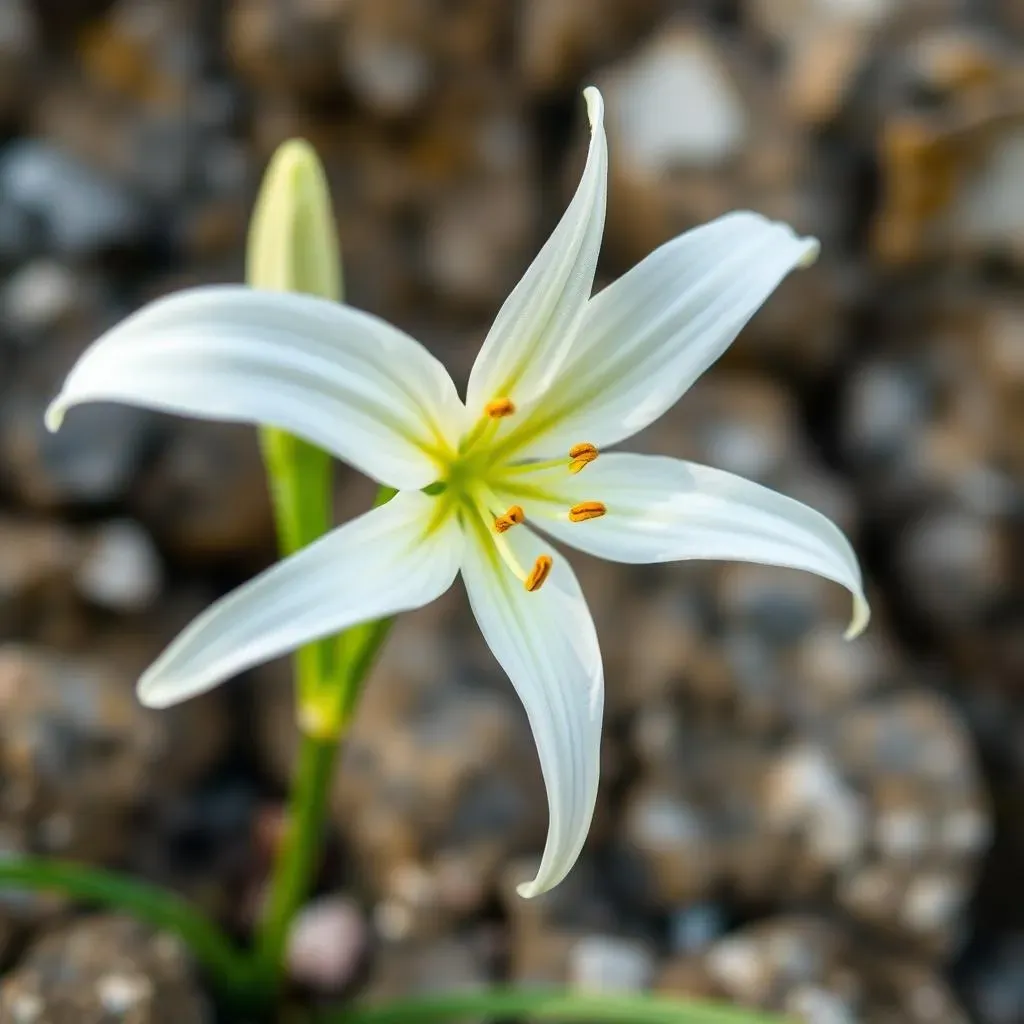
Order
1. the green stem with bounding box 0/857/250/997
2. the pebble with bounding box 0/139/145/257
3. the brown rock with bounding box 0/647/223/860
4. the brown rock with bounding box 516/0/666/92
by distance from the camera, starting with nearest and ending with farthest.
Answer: the green stem with bounding box 0/857/250/997 → the brown rock with bounding box 0/647/223/860 → the pebble with bounding box 0/139/145/257 → the brown rock with bounding box 516/0/666/92

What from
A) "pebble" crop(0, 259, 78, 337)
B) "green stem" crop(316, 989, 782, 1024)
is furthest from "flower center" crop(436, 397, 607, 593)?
"pebble" crop(0, 259, 78, 337)

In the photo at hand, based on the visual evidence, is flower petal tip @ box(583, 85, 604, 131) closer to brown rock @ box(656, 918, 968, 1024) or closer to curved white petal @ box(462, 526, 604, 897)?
curved white petal @ box(462, 526, 604, 897)

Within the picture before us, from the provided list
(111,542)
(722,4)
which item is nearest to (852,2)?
(722,4)

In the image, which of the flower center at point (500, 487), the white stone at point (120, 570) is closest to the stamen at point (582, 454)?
the flower center at point (500, 487)

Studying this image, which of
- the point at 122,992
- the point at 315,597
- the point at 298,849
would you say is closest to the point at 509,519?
the point at 315,597

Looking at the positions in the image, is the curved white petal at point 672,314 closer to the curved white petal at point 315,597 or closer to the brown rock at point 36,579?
the curved white petal at point 315,597

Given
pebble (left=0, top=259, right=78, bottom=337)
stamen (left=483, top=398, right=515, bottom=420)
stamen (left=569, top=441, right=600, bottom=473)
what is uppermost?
pebble (left=0, top=259, right=78, bottom=337)

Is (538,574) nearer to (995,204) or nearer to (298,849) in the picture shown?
(298,849)
